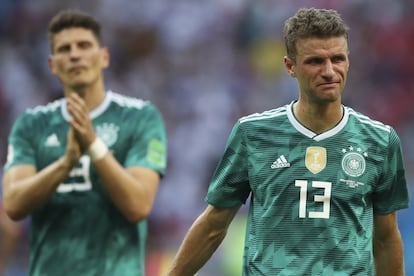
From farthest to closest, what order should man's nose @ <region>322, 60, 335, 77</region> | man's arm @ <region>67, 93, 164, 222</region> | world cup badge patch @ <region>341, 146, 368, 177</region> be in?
man's arm @ <region>67, 93, 164, 222</region> < world cup badge patch @ <region>341, 146, 368, 177</region> < man's nose @ <region>322, 60, 335, 77</region>

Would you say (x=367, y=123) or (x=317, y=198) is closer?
(x=317, y=198)

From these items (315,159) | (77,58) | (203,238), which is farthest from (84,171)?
(315,159)

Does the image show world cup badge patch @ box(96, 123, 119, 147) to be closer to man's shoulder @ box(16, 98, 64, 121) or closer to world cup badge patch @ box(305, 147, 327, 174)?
man's shoulder @ box(16, 98, 64, 121)

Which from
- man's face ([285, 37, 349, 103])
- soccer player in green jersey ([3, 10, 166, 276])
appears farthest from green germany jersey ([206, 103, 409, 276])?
soccer player in green jersey ([3, 10, 166, 276])

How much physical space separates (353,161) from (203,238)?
2.74 feet

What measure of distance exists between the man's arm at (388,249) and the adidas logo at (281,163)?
20.6 inches

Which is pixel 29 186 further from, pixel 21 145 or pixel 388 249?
pixel 388 249

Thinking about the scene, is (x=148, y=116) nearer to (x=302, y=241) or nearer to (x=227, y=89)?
(x=302, y=241)

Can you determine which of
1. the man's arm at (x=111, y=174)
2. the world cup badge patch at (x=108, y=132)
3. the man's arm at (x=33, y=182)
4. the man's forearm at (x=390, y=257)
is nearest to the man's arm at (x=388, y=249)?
the man's forearm at (x=390, y=257)

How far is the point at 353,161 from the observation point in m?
5.17

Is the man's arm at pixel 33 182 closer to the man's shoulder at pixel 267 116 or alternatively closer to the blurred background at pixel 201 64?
the man's shoulder at pixel 267 116

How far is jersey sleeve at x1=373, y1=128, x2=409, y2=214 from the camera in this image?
17.2ft

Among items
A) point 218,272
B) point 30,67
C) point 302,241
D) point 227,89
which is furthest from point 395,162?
point 30,67

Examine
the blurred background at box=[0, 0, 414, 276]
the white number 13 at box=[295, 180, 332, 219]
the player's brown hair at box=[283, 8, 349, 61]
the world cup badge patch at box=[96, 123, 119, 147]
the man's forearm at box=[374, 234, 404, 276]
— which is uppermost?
the blurred background at box=[0, 0, 414, 276]
